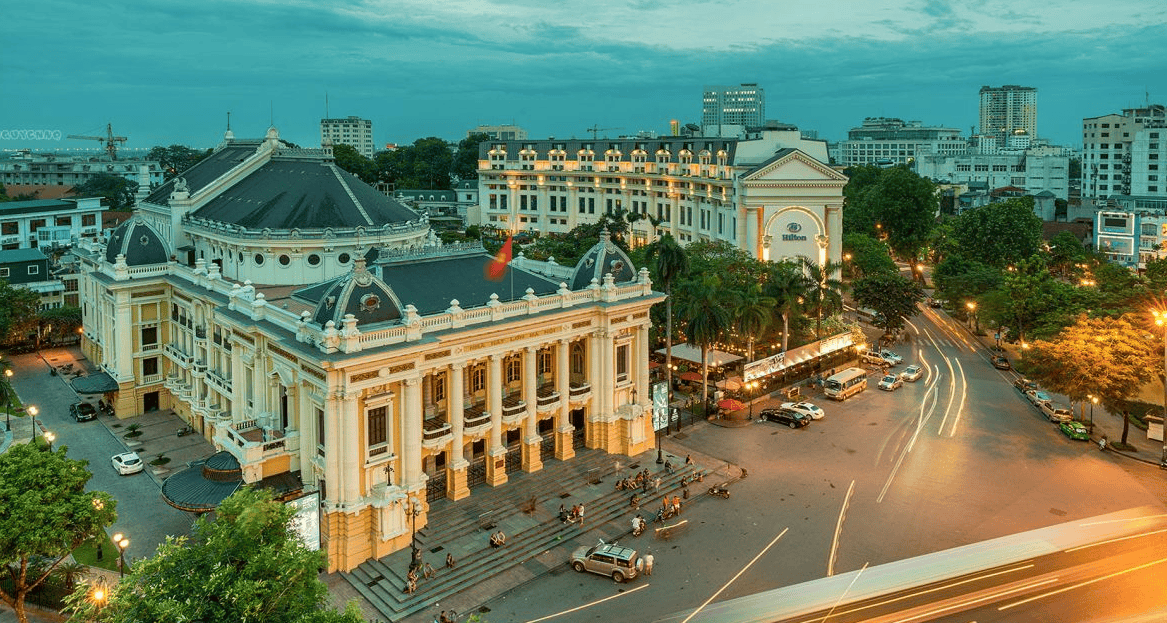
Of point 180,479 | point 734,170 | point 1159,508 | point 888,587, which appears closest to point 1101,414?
point 1159,508

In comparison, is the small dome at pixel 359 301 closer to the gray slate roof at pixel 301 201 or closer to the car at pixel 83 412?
the gray slate roof at pixel 301 201

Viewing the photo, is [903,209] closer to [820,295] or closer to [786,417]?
[820,295]

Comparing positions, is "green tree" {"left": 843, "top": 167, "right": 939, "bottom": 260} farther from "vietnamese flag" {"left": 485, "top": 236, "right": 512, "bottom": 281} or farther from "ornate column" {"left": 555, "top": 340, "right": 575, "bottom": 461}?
"vietnamese flag" {"left": 485, "top": 236, "right": 512, "bottom": 281}

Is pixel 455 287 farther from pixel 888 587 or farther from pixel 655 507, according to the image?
pixel 888 587

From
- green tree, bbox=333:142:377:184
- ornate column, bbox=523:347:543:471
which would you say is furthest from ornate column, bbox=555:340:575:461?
green tree, bbox=333:142:377:184

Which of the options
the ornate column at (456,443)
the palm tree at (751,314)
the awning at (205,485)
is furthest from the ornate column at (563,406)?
the palm tree at (751,314)

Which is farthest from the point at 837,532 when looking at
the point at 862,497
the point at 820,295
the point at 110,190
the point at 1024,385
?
the point at 110,190
